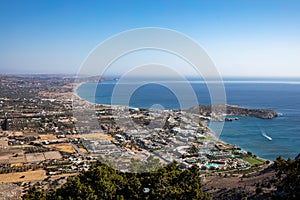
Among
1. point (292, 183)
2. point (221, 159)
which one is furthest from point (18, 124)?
point (292, 183)

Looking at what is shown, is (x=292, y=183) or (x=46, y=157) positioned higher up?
(x=292, y=183)

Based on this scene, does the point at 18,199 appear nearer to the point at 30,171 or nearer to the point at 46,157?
the point at 30,171

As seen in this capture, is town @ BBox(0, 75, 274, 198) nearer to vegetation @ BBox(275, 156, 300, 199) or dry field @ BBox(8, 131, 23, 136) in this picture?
dry field @ BBox(8, 131, 23, 136)

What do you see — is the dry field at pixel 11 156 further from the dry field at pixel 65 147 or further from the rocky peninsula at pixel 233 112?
the rocky peninsula at pixel 233 112

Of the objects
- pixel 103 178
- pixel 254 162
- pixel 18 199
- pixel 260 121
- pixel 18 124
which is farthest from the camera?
pixel 260 121

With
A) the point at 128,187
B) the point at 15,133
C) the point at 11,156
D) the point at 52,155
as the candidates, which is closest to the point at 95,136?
the point at 52,155

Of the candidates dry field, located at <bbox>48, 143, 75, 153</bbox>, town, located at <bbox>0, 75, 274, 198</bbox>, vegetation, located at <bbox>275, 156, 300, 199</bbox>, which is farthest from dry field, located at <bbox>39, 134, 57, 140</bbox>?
vegetation, located at <bbox>275, 156, 300, 199</bbox>

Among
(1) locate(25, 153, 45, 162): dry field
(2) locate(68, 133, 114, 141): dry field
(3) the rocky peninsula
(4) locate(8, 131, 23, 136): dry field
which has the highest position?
(3) the rocky peninsula
